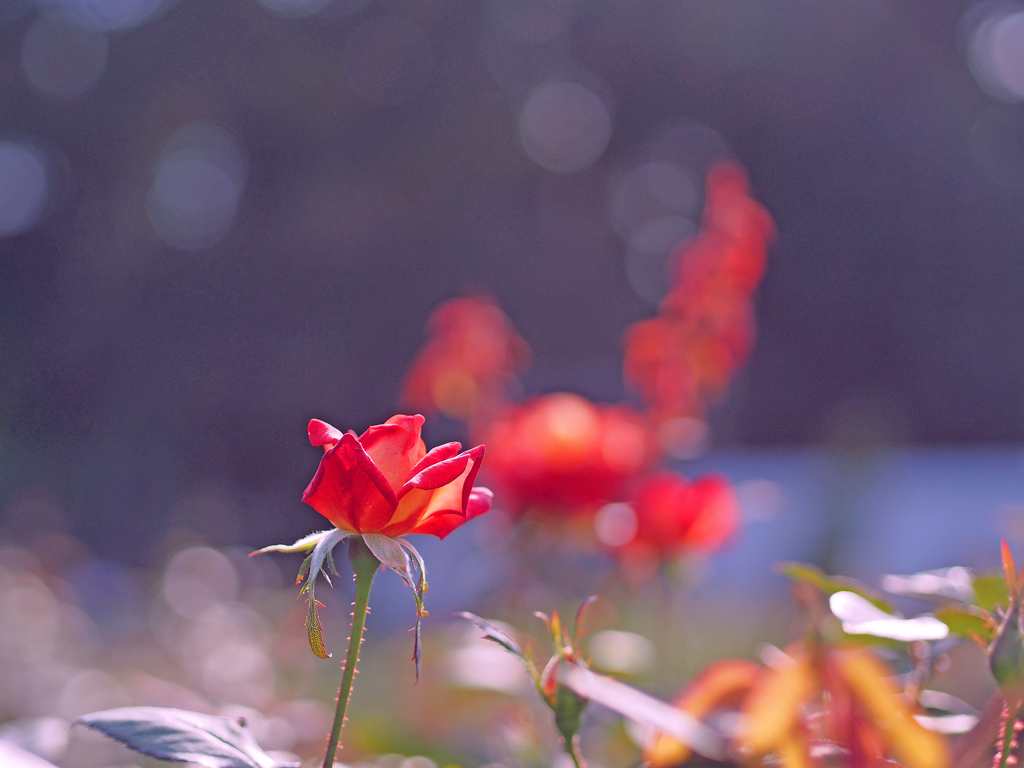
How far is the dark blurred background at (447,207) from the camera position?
15.6ft

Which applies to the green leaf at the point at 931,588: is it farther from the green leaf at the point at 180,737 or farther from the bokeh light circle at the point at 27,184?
the bokeh light circle at the point at 27,184

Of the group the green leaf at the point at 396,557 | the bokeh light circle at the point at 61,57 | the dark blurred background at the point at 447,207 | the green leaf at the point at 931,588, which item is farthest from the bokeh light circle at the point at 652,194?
the green leaf at the point at 396,557

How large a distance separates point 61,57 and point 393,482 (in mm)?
7263

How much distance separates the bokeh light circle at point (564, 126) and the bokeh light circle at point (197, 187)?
2068 mm

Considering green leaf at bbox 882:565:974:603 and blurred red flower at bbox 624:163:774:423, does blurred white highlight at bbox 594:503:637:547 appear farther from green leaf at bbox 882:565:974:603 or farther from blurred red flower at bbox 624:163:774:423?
green leaf at bbox 882:565:974:603

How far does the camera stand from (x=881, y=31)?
5.23m

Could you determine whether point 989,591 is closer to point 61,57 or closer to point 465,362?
point 465,362

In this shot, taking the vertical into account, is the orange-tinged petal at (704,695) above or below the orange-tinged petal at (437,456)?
below

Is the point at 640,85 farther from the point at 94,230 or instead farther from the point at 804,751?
the point at 804,751

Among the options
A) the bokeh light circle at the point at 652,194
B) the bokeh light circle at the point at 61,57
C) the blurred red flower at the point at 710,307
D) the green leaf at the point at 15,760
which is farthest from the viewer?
the bokeh light circle at the point at 61,57

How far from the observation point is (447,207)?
544 cm

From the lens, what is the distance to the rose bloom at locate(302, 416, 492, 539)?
0.23m

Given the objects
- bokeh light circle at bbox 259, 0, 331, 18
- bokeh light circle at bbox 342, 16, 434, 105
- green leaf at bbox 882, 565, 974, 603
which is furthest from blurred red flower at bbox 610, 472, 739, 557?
bokeh light circle at bbox 259, 0, 331, 18

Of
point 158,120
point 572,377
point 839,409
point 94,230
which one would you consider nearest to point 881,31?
point 839,409
